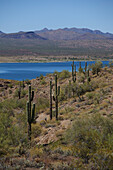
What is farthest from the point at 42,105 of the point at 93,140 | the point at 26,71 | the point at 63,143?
the point at 26,71

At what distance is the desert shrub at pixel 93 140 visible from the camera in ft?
27.1

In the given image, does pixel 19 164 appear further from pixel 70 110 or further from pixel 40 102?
pixel 40 102

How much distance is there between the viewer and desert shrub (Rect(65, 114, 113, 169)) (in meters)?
8.26

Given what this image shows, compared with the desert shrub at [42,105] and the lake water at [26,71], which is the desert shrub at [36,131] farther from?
the lake water at [26,71]

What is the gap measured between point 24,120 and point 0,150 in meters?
9.04

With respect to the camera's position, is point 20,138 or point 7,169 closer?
point 7,169

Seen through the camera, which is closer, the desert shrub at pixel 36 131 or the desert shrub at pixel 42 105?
the desert shrub at pixel 36 131

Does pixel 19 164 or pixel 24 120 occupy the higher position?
pixel 19 164

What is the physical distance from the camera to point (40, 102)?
27969 mm

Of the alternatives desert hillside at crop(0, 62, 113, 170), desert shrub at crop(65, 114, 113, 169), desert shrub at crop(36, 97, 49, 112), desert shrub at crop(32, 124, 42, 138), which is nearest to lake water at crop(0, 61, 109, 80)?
desert shrub at crop(36, 97, 49, 112)

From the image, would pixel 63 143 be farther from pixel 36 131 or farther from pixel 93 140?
pixel 36 131

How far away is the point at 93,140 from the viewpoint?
9.89m

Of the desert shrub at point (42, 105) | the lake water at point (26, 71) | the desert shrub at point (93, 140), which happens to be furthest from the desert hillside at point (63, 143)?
the lake water at point (26, 71)

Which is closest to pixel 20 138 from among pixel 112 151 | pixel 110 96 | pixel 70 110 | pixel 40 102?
pixel 112 151
